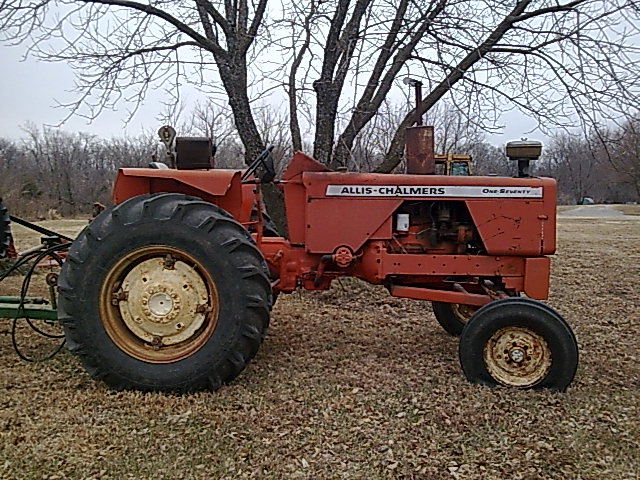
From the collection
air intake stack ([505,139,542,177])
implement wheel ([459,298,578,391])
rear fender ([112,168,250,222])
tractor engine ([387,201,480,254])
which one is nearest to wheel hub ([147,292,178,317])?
rear fender ([112,168,250,222])

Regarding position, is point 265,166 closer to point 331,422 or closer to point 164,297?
point 164,297

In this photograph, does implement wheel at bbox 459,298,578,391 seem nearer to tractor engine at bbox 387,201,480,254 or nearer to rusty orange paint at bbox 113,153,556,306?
rusty orange paint at bbox 113,153,556,306

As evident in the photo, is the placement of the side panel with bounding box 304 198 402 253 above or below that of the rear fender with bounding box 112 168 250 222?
below

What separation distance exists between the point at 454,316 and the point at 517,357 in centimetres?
150

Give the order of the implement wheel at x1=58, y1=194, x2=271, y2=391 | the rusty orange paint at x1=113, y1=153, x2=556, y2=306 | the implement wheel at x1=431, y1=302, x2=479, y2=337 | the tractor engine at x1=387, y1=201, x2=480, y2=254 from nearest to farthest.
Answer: the implement wheel at x1=58, y1=194, x2=271, y2=391, the rusty orange paint at x1=113, y1=153, x2=556, y2=306, the tractor engine at x1=387, y1=201, x2=480, y2=254, the implement wheel at x1=431, y1=302, x2=479, y2=337

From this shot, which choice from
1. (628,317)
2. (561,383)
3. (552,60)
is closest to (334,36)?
(552,60)

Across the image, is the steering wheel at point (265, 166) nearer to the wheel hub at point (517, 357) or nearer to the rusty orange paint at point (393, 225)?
the rusty orange paint at point (393, 225)

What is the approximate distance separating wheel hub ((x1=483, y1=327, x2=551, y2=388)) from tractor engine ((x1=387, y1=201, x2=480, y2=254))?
0.89m

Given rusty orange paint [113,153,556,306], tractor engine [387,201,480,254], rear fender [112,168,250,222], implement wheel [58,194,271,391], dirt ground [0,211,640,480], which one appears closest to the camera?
dirt ground [0,211,640,480]

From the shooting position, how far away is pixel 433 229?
468cm

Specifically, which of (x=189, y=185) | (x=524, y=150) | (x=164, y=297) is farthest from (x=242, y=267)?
(x=524, y=150)

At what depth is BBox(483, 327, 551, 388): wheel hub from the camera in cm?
398

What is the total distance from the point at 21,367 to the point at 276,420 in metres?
2.05

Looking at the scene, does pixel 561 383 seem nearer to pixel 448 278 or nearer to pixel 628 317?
pixel 448 278
